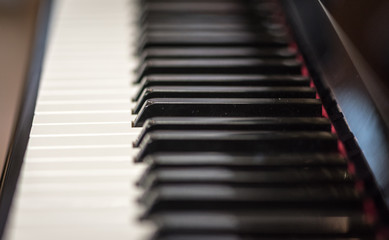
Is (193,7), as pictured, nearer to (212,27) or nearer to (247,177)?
(212,27)

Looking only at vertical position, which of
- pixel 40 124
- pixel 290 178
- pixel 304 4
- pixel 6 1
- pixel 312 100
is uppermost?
pixel 6 1

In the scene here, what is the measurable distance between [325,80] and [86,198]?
0.52 meters

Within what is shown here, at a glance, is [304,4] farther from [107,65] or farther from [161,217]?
[161,217]

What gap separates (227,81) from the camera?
104 centimetres

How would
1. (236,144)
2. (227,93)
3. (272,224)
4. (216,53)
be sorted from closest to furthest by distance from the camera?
(272,224), (236,144), (227,93), (216,53)

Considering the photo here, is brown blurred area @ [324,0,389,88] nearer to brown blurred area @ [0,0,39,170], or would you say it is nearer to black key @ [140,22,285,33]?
black key @ [140,22,285,33]

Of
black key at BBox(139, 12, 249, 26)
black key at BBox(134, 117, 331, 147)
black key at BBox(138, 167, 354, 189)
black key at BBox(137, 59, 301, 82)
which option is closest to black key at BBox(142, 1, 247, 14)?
black key at BBox(139, 12, 249, 26)

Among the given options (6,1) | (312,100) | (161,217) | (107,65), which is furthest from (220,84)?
(6,1)

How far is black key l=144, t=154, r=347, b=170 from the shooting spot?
0.81 m

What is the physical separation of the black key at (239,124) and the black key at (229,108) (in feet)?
0.10

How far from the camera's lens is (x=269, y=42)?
1184mm

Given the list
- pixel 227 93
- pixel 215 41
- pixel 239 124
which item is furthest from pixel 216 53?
pixel 239 124

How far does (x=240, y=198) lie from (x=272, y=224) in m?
0.06

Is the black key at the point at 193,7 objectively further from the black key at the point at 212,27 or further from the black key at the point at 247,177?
the black key at the point at 247,177
